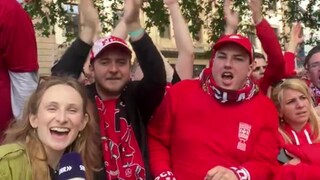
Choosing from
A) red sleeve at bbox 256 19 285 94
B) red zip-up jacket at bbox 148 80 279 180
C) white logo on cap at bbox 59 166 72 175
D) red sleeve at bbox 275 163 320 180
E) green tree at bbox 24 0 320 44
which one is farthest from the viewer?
green tree at bbox 24 0 320 44

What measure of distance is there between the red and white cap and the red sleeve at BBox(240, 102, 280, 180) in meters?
0.96

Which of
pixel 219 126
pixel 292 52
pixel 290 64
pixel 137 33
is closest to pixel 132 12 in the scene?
pixel 137 33

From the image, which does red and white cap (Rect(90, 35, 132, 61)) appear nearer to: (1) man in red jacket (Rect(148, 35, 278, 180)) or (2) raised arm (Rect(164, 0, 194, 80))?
(1) man in red jacket (Rect(148, 35, 278, 180))

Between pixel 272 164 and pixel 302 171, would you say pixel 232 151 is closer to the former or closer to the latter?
pixel 272 164

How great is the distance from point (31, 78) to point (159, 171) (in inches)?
36.1

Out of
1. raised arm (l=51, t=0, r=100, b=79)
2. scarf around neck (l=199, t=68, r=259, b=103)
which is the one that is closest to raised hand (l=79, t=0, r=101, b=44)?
raised arm (l=51, t=0, r=100, b=79)

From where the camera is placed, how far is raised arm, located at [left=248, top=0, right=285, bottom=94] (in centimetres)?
369

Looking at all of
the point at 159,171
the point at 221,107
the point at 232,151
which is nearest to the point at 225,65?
the point at 221,107

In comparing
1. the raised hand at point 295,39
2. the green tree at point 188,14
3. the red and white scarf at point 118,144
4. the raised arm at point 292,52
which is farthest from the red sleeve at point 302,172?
the green tree at point 188,14

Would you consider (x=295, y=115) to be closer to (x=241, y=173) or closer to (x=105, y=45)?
(x=241, y=173)

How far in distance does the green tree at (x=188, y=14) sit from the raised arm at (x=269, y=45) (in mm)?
7749

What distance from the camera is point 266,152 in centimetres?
327

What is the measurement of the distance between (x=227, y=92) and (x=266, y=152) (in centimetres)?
43

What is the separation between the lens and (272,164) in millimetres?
3285
